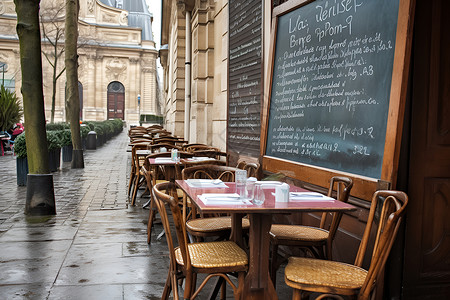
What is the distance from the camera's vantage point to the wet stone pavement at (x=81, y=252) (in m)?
3.65

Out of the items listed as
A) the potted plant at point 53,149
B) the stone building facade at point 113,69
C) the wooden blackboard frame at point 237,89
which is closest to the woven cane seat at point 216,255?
the wooden blackboard frame at point 237,89

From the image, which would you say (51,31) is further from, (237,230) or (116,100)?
(116,100)

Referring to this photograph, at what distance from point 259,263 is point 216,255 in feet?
0.95

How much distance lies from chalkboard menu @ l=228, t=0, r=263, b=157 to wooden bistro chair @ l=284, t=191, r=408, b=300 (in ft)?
10.5

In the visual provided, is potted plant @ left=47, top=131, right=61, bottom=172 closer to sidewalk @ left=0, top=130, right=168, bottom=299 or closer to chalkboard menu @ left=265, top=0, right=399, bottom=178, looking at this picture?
sidewalk @ left=0, top=130, right=168, bottom=299

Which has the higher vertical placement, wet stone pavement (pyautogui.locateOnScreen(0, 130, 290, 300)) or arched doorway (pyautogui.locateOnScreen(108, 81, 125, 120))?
arched doorway (pyautogui.locateOnScreen(108, 81, 125, 120))

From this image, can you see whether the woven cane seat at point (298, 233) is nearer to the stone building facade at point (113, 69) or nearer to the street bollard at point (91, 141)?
the street bollard at point (91, 141)

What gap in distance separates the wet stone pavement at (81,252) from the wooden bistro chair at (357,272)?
3.23ft

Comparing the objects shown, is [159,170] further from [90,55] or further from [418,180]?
[90,55]

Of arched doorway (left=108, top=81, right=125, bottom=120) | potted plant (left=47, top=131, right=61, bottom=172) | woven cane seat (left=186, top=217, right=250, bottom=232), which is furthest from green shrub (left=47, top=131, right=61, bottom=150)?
arched doorway (left=108, top=81, right=125, bottom=120)

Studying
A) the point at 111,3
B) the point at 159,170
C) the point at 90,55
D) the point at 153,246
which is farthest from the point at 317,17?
the point at 111,3

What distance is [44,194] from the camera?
6.41 m

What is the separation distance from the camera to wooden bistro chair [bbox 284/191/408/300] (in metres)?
2.43

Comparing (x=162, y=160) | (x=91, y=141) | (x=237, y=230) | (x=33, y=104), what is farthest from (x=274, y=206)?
(x=91, y=141)
